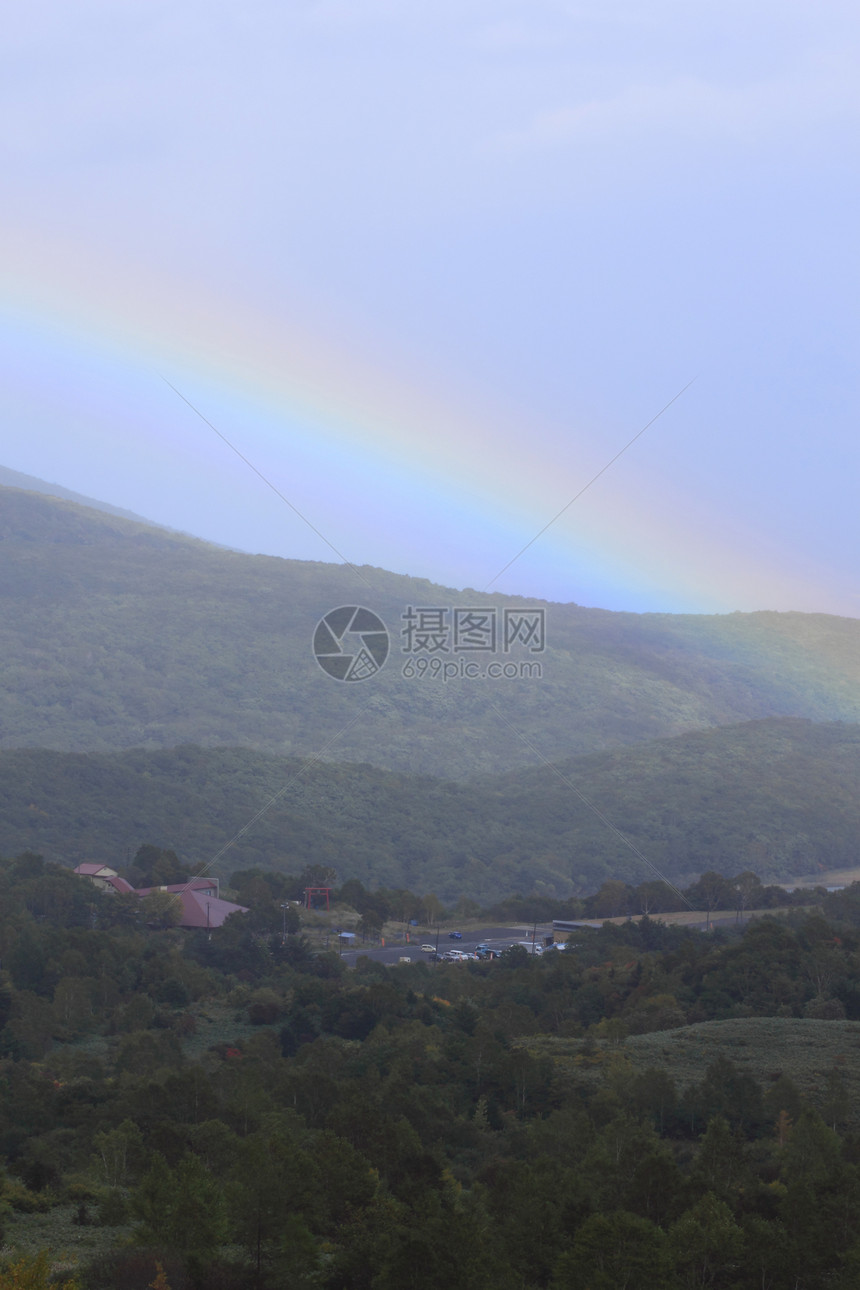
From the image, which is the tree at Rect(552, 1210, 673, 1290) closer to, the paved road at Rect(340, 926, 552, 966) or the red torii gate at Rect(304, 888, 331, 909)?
the paved road at Rect(340, 926, 552, 966)

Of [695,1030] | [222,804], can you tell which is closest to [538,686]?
[222,804]

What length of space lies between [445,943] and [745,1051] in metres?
30.8

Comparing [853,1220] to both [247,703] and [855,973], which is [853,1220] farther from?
[247,703]

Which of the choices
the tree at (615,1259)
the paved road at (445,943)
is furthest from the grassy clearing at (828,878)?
the tree at (615,1259)

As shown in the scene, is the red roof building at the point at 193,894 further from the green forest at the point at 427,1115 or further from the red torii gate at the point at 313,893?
the green forest at the point at 427,1115

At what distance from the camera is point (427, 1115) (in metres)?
24.2

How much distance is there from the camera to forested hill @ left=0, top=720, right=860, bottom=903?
92438 millimetres

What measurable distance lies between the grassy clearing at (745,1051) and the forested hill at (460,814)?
56167 millimetres

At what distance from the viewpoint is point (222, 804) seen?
4092 inches

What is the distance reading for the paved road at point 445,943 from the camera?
55406 millimetres

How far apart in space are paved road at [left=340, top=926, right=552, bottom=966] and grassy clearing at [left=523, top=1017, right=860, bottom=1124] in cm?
2178

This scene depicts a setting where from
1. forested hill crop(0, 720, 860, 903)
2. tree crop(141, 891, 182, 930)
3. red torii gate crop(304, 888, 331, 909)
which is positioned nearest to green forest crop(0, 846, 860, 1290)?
tree crop(141, 891, 182, 930)

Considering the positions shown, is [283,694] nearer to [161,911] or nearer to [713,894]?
[713,894]

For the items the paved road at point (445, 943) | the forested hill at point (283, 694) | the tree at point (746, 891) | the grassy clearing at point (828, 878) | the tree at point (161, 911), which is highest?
the forested hill at point (283, 694)
